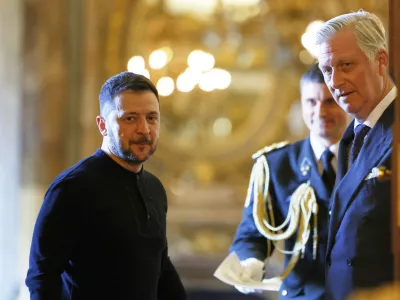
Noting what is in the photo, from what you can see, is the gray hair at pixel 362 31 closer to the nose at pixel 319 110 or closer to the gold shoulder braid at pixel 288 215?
the nose at pixel 319 110

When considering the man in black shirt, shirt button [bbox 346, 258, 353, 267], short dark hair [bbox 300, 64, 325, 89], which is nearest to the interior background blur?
short dark hair [bbox 300, 64, 325, 89]

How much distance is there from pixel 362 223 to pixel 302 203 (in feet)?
1.77

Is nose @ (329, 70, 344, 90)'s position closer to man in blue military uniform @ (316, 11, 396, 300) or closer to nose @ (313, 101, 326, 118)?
man in blue military uniform @ (316, 11, 396, 300)

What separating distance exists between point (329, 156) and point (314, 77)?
0.25 metres

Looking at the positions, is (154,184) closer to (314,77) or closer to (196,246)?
(314,77)

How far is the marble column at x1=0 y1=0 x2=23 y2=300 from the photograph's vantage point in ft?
17.7

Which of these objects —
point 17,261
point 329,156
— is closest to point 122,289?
point 329,156

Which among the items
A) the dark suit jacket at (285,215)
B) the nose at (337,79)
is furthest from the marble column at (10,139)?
the nose at (337,79)

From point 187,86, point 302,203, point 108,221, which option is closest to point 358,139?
point 302,203

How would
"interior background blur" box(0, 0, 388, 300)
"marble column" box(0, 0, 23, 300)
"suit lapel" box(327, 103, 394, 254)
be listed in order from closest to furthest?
"suit lapel" box(327, 103, 394, 254) → "marble column" box(0, 0, 23, 300) → "interior background blur" box(0, 0, 388, 300)

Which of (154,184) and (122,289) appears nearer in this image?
(122,289)

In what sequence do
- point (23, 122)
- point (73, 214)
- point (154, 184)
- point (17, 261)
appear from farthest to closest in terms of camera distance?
point (23, 122) → point (17, 261) → point (154, 184) → point (73, 214)

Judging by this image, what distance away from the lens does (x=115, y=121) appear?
6.75 ft

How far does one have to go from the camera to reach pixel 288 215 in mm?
2527
